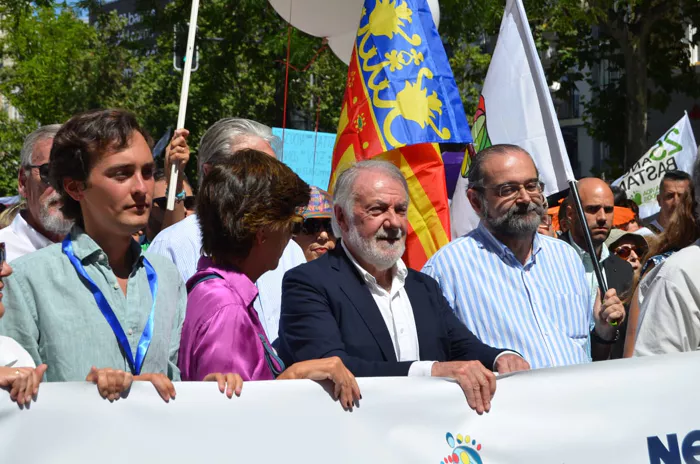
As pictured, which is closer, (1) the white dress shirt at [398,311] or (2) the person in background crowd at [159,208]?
(1) the white dress shirt at [398,311]

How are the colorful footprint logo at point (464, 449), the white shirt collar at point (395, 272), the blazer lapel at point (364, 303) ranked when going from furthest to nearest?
the white shirt collar at point (395, 272), the blazer lapel at point (364, 303), the colorful footprint logo at point (464, 449)

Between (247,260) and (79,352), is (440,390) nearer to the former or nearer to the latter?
(247,260)

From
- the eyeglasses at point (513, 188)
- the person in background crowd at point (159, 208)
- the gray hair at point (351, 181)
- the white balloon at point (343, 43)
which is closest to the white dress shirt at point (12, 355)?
the gray hair at point (351, 181)

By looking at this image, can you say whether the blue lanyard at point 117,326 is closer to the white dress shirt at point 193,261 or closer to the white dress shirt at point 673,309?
the white dress shirt at point 193,261

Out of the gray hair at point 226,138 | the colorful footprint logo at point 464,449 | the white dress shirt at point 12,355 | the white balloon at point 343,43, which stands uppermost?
the white balloon at point 343,43

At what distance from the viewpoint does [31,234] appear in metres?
4.64

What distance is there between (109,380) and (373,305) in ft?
3.70

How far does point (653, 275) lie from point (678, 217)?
0.45 metres

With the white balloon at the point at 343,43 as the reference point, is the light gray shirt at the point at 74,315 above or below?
below

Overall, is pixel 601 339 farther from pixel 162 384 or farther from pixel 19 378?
pixel 19 378

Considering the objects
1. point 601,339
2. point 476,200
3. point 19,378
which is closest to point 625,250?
point 476,200

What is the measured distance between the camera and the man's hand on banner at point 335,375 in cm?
294

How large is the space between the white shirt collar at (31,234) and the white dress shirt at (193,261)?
1.59 ft

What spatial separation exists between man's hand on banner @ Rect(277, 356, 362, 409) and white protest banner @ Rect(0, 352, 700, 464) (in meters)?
0.03
